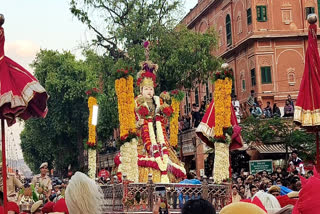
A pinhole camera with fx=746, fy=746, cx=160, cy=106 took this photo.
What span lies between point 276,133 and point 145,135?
11893mm

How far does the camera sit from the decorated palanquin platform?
17953 mm

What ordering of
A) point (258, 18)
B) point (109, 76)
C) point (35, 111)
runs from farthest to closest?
point (258, 18)
point (109, 76)
point (35, 111)

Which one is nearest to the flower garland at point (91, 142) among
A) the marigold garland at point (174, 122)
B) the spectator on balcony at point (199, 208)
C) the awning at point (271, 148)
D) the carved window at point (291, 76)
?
the marigold garland at point (174, 122)

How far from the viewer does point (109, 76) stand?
129ft

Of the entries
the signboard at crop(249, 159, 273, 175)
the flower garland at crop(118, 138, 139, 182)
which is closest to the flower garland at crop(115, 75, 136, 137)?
the flower garland at crop(118, 138, 139, 182)

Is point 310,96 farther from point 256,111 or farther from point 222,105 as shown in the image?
point 256,111

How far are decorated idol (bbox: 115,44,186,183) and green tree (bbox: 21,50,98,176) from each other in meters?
30.3

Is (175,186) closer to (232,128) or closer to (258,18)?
(232,128)

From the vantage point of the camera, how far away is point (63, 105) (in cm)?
5338

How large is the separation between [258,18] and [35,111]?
32267 mm

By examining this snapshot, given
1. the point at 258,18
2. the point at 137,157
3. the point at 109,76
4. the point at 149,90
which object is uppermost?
the point at 258,18

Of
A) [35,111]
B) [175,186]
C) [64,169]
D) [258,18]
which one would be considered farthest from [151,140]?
[64,169]

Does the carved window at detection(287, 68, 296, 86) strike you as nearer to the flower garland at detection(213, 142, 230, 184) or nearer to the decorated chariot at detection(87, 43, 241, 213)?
the decorated chariot at detection(87, 43, 241, 213)

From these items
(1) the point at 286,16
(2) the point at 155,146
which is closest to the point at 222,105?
(2) the point at 155,146
